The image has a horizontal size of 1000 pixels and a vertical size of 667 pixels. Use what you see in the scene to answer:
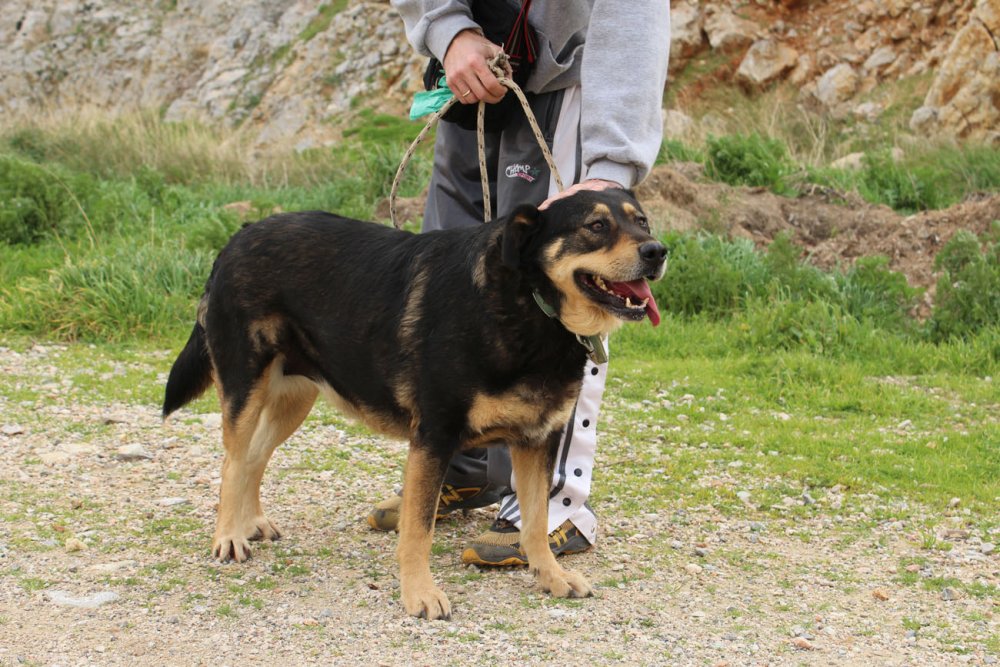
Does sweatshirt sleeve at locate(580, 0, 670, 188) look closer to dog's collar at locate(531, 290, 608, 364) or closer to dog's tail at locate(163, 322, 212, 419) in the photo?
dog's collar at locate(531, 290, 608, 364)

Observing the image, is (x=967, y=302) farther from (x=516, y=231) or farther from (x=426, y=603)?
(x=426, y=603)

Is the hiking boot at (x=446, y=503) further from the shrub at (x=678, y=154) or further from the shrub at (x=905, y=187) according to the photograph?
the shrub at (x=678, y=154)

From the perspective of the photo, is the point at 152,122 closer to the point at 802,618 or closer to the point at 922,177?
the point at 922,177

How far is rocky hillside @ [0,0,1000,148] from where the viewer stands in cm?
1440

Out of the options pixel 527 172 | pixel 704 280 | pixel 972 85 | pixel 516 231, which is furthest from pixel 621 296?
pixel 972 85

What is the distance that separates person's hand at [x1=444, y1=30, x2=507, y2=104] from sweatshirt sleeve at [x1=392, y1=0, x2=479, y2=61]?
0.12 feet

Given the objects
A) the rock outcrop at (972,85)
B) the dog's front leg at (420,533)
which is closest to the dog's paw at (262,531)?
the dog's front leg at (420,533)

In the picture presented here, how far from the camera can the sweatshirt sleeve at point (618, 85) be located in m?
3.88

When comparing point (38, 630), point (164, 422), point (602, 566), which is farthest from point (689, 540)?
point (164, 422)

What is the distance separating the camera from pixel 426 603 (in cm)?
369

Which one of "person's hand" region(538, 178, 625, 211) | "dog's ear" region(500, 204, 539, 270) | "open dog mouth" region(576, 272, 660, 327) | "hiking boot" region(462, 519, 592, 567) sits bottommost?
"hiking boot" region(462, 519, 592, 567)

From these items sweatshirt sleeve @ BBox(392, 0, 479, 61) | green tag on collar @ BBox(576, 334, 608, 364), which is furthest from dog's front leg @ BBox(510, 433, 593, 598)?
sweatshirt sleeve @ BBox(392, 0, 479, 61)

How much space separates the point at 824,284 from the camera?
26.5ft

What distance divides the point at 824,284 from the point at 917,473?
2.94 metres
